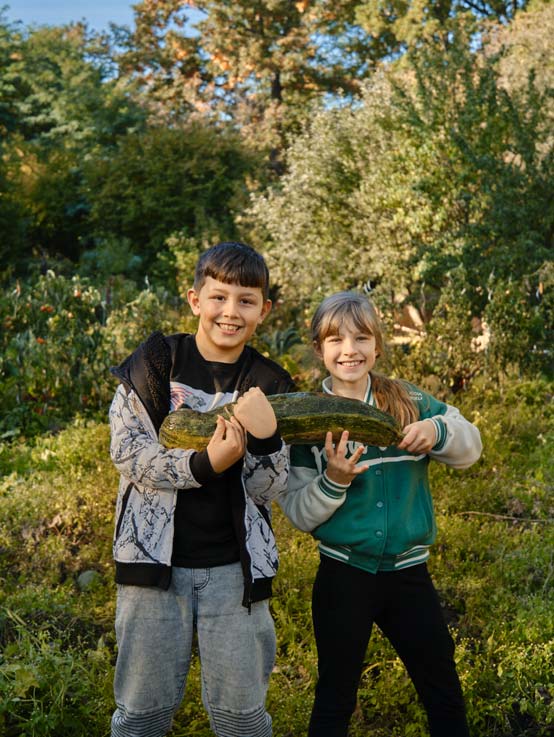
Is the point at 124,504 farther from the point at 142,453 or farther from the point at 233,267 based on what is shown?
the point at 233,267

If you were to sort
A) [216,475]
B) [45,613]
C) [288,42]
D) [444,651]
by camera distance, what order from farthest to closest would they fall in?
1. [288,42]
2. [45,613]
3. [444,651]
4. [216,475]

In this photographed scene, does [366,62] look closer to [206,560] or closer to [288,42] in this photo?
[288,42]

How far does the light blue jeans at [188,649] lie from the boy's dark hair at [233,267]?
2.87ft

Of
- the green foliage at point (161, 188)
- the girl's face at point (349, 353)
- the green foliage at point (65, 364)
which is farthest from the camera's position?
the green foliage at point (161, 188)

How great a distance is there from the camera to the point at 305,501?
2.50 meters

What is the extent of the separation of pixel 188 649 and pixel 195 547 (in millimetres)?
316

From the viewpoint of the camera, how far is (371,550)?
2.46m

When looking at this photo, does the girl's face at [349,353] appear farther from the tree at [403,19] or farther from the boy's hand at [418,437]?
the tree at [403,19]

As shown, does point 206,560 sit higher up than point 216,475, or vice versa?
point 216,475

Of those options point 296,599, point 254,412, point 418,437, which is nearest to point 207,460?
point 254,412

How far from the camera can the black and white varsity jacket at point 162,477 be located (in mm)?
Answer: 2244

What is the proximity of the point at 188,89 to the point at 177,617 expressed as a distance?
20.2 metres

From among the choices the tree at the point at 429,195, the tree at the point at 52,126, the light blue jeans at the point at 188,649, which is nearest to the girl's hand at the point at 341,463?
the light blue jeans at the point at 188,649

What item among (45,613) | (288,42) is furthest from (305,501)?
(288,42)
